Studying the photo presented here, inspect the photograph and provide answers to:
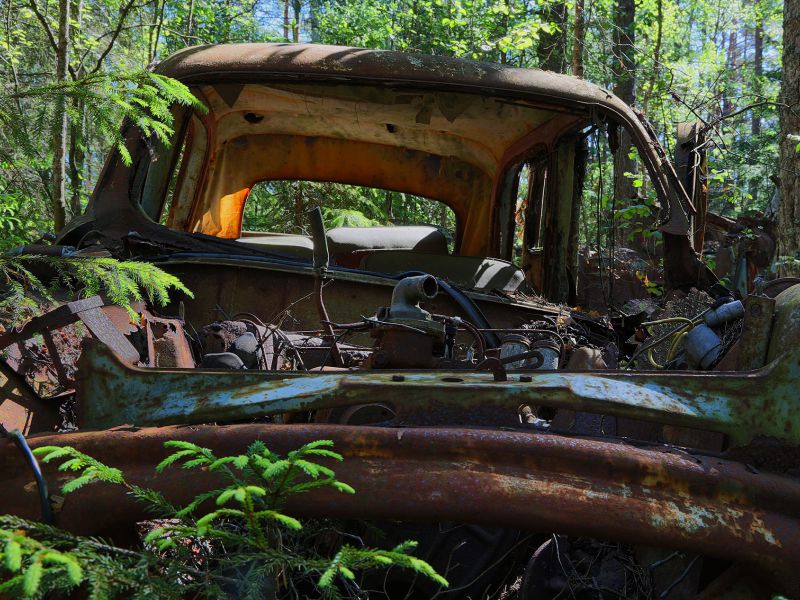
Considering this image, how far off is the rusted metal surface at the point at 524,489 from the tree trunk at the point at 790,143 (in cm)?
500

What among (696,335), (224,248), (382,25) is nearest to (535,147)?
(224,248)

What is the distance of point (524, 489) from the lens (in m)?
1.45

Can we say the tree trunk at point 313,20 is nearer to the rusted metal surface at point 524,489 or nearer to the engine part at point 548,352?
the engine part at point 548,352

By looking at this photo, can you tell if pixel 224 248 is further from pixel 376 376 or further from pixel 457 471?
pixel 457 471

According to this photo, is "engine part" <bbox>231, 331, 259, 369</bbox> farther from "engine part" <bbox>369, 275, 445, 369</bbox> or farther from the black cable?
the black cable

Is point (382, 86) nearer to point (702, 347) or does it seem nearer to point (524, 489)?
point (702, 347)

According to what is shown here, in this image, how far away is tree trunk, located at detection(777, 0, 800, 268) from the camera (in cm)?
586

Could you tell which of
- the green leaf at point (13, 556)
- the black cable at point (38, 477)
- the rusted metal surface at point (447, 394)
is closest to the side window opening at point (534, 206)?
the rusted metal surface at point (447, 394)

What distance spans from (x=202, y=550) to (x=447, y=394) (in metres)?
0.64

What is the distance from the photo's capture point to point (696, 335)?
7.90ft

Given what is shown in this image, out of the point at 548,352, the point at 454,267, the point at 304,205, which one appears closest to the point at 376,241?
the point at 454,267

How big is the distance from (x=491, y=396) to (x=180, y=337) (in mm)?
1417

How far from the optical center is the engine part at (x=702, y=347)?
2.31 metres

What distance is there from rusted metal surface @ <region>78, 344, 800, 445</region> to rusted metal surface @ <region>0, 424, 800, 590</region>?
15 cm
